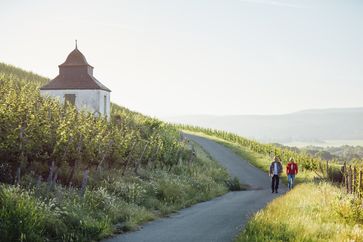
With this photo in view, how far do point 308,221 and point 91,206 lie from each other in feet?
22.7

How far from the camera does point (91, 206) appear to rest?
14.7 meters

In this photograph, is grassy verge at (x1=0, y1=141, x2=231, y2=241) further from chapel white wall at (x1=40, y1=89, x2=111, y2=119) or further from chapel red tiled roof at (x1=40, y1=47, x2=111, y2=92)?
chapel red tiled roof at (x1=40, y1=47, x2=111, y2=92)

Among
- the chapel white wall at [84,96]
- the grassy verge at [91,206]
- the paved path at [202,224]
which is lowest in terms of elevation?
the paved path at [202,224]

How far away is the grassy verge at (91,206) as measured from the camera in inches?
425

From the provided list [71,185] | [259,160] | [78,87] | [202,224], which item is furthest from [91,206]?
[259,160]

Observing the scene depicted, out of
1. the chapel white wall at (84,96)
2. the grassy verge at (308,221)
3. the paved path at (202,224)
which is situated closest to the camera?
the grassy verge at (308,221)

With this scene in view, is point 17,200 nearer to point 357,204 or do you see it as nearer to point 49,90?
point 357,204

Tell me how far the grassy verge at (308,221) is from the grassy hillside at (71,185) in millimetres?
4220

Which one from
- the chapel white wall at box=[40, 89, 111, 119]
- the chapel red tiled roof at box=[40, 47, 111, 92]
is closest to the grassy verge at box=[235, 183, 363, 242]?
the chapel white wall at box=[40, 89, 111, 119]

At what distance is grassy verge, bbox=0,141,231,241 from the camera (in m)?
10.8

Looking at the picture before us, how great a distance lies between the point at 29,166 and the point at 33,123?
2042 millimetres

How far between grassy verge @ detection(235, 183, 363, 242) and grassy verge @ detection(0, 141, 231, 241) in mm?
4214

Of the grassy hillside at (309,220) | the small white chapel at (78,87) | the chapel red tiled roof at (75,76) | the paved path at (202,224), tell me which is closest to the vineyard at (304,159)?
the grassy hillside at (309,220)

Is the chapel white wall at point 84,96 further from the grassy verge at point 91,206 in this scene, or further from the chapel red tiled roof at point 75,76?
the grassy verge at point 91,206
